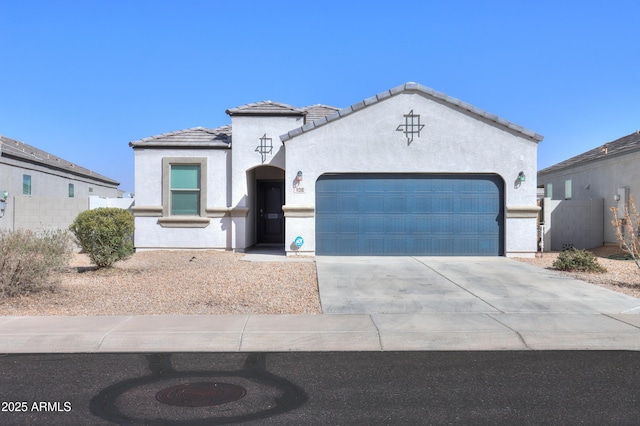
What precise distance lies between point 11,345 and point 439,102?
13.1 metres

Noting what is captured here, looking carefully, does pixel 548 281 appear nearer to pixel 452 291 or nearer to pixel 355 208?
pixel 452 291

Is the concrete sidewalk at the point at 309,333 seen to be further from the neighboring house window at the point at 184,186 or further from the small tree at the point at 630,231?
the neighboring house window at the point at 184,186

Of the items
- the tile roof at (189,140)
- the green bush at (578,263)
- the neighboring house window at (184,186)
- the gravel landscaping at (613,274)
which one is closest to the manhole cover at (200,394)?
the gravel landscaping at (613,274)

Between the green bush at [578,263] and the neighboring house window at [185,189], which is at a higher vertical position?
the neighboring house window at [185,189]

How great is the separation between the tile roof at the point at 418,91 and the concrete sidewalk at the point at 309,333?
8966 millimetres

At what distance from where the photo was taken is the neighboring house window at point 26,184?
2561cm

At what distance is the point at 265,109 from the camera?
17953 mm

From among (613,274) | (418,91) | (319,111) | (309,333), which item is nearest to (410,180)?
(418,91)

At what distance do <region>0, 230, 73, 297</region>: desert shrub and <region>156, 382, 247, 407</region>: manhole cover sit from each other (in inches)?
226

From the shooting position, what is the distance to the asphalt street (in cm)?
493

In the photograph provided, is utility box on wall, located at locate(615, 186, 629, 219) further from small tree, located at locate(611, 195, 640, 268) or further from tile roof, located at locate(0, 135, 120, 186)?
tile roof, located at locate(0, 135, 120, 186)

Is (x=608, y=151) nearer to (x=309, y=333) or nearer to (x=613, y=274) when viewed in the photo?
(x=613, y=274)

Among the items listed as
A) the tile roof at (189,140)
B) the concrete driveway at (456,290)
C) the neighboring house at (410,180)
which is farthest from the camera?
the tile roof at (189,140)

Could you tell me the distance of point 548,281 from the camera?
12266 mm
